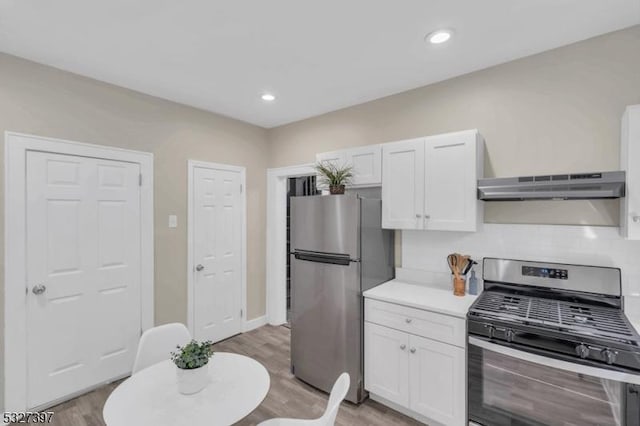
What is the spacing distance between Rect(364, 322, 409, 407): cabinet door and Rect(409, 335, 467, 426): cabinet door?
0.18 feet

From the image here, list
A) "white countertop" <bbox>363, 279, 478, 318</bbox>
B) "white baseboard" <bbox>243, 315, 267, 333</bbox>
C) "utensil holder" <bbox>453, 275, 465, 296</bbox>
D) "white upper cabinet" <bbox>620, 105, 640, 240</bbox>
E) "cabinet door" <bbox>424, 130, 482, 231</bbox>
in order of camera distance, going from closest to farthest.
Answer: "white upper cabinet" <bbox>620, 105, 640, 240</bbox> < "white countertop" <bbox>363, 279, 478, 318</bbox> < "cabinet door" <bbox>424, 130, 482, 231</bbox> < "utensil holder" <bbox>453, 275, 465, 296</bbox> < "white baseboard" <bbox>243, 315, 267, 333</bbox>

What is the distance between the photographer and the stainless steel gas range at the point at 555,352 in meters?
1.49

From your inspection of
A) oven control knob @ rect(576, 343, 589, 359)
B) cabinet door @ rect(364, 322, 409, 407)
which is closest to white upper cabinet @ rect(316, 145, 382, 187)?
cabinet door @ rect(364, 322, 409, 407)

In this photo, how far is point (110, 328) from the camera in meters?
2.70

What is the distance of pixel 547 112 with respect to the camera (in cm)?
218

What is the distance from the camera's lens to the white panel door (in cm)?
336

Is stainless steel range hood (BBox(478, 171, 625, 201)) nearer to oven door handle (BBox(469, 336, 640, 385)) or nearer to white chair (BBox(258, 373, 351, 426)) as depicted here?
oven door handle (BBox(469, 336, 640, 385))

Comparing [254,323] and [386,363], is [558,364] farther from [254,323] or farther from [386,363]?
[254,323]

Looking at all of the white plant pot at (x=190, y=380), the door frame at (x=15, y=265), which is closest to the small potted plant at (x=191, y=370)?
the white plant pot at (x=190, y=380)

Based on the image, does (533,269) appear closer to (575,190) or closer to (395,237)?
(575,190)

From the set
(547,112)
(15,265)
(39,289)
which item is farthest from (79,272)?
(547,112)

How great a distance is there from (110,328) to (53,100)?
6.54ft

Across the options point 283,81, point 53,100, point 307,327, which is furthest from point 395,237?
point 53,100

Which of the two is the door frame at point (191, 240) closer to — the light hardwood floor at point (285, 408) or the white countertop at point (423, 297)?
the light hardwood floor at point (285, 408)
